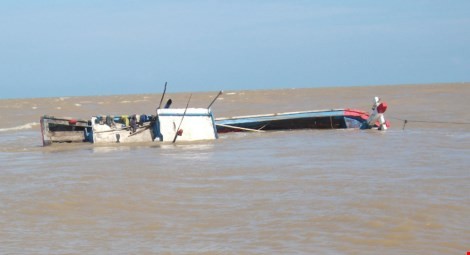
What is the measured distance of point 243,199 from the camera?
24.6 feet

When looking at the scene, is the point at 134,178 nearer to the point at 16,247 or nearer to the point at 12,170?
the point at 12,170

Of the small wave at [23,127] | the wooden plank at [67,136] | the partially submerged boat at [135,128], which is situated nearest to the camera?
the partially submerged boat at [135,128]

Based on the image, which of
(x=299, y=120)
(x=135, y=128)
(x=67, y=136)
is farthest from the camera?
(x=299, y=120)

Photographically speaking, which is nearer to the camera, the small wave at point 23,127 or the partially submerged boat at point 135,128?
the partially submerged boat at point 135,128

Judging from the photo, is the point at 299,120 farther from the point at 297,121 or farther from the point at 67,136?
the point at 67,136

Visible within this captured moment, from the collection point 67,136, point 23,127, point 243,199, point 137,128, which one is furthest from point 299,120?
point 23,127

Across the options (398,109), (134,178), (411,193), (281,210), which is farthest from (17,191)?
(398,109)

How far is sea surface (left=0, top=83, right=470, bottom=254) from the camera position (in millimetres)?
5699

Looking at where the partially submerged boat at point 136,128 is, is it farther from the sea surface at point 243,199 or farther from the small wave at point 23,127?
the small wave at point 23,127

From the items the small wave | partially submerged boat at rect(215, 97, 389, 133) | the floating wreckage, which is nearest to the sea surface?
the floating wreckage

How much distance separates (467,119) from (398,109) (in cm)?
719

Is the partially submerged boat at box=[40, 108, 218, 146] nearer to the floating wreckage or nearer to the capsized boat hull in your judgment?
the floating wreckage

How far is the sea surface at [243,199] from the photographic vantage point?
18.7 ft

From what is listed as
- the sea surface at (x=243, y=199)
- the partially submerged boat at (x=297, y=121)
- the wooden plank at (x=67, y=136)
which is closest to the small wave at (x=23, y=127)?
the wooden plank at (x=67, y=136)
